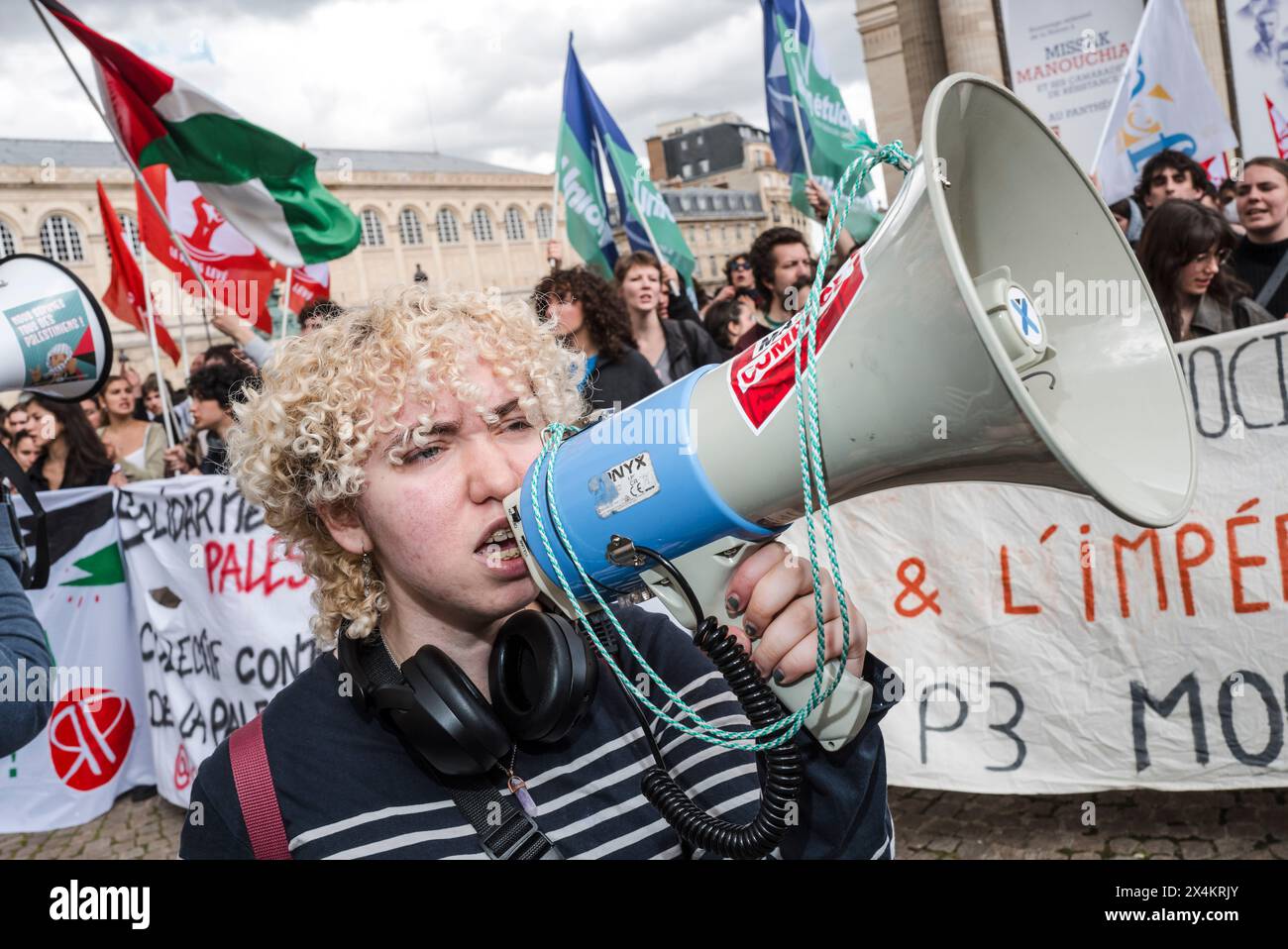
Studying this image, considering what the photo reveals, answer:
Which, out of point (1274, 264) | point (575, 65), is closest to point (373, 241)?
point (575, 65)

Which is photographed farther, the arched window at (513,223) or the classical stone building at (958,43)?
the arched window at (513,223)

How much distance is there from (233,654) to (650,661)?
3.71 meters

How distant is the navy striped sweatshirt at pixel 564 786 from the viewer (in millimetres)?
1333

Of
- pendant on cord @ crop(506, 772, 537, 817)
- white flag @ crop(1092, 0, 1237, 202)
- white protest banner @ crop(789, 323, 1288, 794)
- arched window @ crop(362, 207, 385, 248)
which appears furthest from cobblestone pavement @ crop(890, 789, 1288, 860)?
arched window @ crop(362, 207, 385, 248)

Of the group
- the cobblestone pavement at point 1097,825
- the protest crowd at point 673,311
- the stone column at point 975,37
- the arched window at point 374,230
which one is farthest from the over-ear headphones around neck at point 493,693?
the arched window at point 374,230

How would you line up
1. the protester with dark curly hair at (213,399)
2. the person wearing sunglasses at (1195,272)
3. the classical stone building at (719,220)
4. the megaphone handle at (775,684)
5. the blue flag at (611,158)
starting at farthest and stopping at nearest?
the classical stone building at (719,220) < the blue flag at (611,158) < the protester with dark curly hair at (213,399) < the person wearing sunglasses at (1195,272) < the megaphone handle at (775,684)

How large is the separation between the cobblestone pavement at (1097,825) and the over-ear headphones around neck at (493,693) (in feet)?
7.80

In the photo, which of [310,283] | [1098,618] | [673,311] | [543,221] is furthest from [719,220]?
[1098,618]

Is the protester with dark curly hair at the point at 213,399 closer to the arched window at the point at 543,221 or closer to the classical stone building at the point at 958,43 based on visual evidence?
the classical stone building at the point at 958,43

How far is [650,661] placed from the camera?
5.43 feet

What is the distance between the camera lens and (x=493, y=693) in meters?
1.50

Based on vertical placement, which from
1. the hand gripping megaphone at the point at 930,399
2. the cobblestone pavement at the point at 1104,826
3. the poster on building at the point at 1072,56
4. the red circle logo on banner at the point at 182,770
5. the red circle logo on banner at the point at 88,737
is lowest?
the cobblestone pavement at the point at 1104,826

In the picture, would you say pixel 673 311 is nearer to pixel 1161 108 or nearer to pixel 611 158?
pixel 611 158
